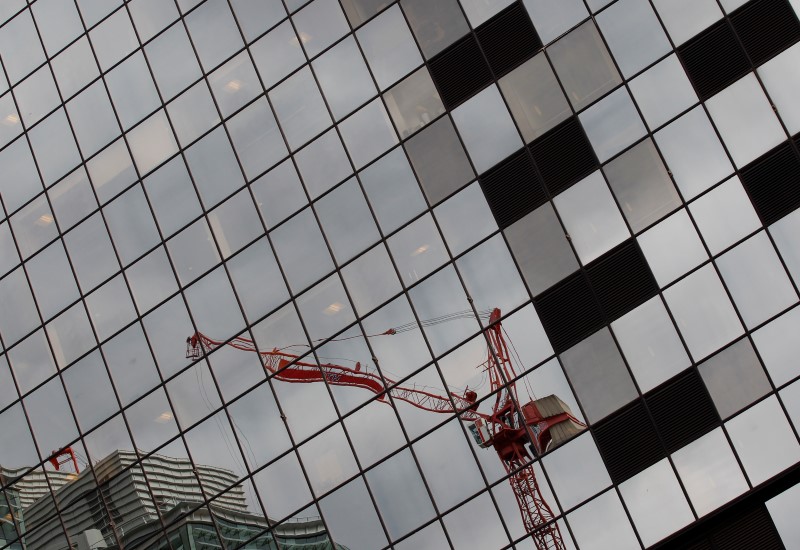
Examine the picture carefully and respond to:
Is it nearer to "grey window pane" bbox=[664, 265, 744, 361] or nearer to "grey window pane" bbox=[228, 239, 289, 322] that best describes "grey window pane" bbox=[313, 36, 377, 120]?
"grey window pane" bbox=[228, 239, 289, 322]

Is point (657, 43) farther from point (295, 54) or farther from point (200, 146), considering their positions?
point (200, 146)

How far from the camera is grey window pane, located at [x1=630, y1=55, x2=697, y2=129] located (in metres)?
34.4

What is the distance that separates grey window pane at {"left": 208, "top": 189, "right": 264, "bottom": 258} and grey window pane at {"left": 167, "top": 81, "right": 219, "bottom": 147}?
3239 millimetres

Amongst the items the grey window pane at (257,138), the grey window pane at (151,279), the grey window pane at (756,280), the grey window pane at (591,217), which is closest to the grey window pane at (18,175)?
the grey window pane at (151,279)

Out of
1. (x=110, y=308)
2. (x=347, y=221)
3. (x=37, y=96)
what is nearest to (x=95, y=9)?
(x=37, y=96)

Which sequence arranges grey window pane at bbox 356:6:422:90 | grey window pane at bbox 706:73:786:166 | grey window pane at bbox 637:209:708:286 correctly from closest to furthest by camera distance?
grey window pane at bbox 706:73:786:166 < grey window pane at bbox 637:209:708:286 < grey window pane at bbox 356:6:422:90

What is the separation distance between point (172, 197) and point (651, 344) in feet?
61.9

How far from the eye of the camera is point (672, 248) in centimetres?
3378

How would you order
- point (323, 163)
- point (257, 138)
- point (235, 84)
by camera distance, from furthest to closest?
point (235, 84) < point (257, 138) < point (323, 163)

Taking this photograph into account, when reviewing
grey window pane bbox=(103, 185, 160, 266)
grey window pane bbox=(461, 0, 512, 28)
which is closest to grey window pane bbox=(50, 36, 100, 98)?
grey window pane bbox=(103, 185, 160, 266)

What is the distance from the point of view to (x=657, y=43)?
3500 centimetres

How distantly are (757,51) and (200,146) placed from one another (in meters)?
20.1

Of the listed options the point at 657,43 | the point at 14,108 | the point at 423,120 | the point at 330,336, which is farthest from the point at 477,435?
the point at 14,108

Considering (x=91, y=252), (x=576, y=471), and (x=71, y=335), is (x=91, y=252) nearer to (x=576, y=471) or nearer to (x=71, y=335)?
(x=71, y=335)
